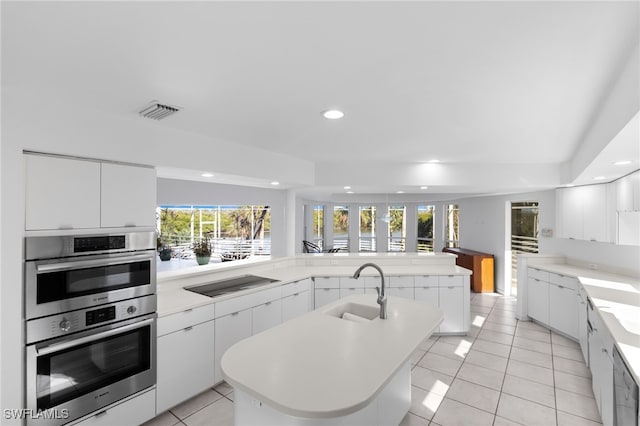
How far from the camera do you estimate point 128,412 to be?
231 cm

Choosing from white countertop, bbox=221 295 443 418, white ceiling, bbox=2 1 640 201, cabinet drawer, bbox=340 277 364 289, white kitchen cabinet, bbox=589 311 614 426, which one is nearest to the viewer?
white ceiling, bbox=2 1 640 201

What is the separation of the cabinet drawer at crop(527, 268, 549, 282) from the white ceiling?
2.30m

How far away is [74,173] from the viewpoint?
2.11 meters

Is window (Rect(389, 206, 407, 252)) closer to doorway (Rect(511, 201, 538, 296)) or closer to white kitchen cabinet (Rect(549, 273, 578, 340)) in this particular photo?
doorway (Rect(511, 201, 538, 296))

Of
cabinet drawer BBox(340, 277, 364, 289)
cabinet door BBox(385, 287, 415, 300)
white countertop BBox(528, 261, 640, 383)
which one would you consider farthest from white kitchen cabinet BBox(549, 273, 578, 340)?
cabinet drawer BBox(340, 277, 364, 289)

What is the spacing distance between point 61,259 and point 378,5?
7.49 feet

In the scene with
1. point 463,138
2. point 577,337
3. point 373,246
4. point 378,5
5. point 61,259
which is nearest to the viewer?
point 378,5

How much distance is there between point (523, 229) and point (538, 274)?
6.57ft

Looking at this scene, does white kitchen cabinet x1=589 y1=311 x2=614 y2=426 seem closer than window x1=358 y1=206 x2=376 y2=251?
Yes

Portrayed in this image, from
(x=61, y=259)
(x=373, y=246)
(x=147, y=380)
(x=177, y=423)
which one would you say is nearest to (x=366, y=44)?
(x=61, y=259)

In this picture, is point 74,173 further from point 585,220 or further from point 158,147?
point 585,220
